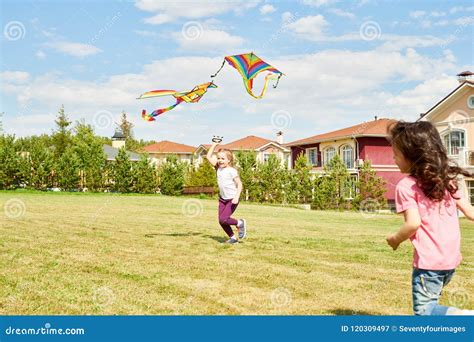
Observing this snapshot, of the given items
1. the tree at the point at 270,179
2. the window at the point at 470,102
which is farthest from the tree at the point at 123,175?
the window at the point at 470,102

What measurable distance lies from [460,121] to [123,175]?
21.9m

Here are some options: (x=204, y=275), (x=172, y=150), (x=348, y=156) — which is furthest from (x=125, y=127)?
(x=204, y=275)

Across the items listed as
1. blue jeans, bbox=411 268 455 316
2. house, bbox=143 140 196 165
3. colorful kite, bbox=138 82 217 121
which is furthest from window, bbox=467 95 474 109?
house, bbox=143 140 196 165

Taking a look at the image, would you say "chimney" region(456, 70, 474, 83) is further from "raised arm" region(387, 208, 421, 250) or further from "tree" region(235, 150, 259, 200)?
"raised arm" region(387, 208, 421, 250)

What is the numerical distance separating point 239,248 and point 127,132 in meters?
71.4

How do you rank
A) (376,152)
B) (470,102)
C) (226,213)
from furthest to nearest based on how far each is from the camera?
1. (376,152)
2. (470,102)
3. (226,213)

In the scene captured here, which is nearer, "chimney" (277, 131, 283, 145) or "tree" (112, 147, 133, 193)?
"tree" (112, 147, 133, 193)

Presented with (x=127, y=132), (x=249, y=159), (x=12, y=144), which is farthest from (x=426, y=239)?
(x=127, y=132)

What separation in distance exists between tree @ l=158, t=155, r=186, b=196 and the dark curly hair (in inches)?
1322

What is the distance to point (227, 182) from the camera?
9773mm

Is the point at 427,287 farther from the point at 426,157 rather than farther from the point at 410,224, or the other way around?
the point at 426,157

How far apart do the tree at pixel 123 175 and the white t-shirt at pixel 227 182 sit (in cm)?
2802

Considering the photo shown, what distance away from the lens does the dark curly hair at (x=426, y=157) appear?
150 inches

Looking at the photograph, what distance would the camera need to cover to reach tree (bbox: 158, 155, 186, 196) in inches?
1463
